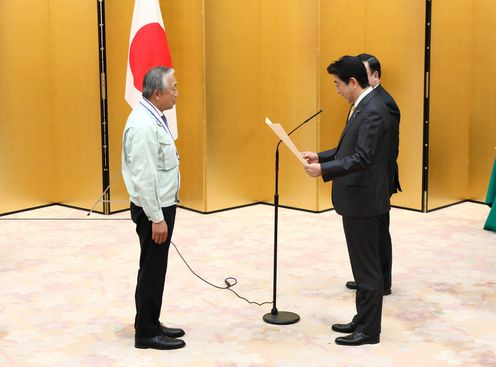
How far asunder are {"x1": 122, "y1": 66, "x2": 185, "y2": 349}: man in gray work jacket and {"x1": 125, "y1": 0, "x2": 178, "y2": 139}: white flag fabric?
2868 millimetres

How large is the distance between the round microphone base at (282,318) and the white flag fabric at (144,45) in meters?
2.59

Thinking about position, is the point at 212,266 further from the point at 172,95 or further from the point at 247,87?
the point at 247,87

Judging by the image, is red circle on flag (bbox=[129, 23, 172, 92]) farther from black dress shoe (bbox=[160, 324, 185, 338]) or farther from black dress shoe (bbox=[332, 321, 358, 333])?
black dress shoe (bbox=[332, 321, 358, 333])

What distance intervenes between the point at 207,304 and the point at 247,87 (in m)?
3.20

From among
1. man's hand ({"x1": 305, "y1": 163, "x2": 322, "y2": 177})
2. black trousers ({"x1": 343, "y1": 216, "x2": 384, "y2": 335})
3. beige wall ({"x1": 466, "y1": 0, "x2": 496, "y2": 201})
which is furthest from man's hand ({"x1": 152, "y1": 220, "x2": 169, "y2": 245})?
beige wall ({"x1": 466, "y1": 0, "x2": 496, "y2": 201})

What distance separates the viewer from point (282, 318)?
4059 millimetres

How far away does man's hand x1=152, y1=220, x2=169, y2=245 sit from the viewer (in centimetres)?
336

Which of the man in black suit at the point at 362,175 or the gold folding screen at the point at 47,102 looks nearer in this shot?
the man in black suit at the point at 362,175

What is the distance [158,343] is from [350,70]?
154 centimetres

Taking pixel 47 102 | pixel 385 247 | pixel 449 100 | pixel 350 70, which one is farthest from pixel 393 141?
pixel 47 102

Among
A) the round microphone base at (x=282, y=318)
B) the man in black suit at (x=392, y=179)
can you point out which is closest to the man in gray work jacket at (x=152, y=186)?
the round microphone base at (x=282, y=318)

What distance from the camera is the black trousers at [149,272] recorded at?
347 cm

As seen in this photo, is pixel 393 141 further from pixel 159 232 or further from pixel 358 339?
pixel 159 232

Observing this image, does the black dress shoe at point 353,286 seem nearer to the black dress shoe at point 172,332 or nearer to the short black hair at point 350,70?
the black dress shoe at point 172,332
